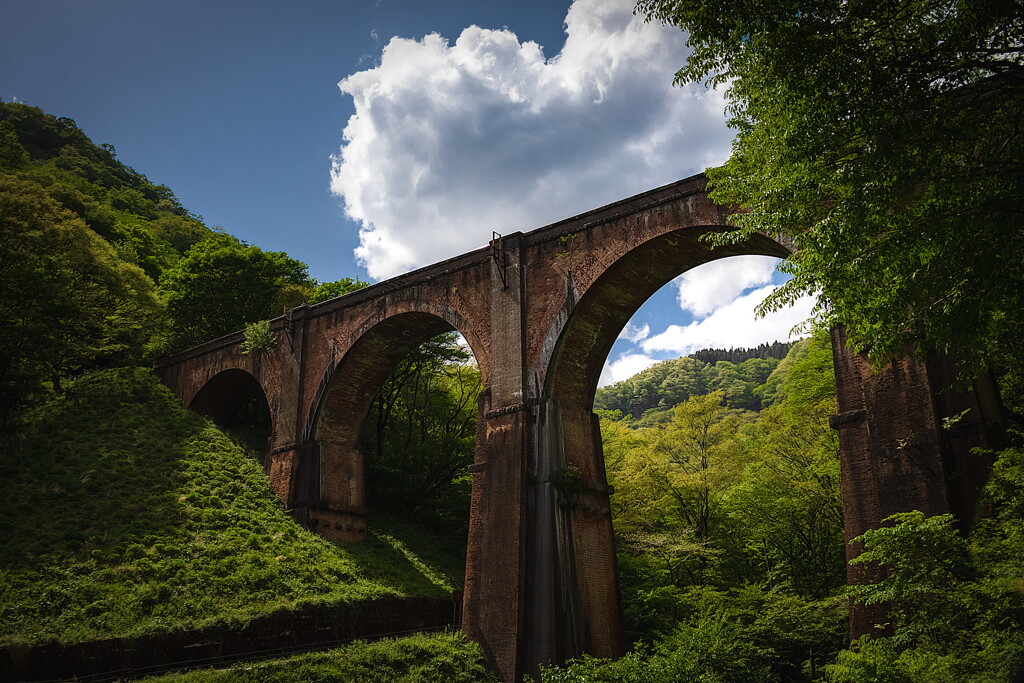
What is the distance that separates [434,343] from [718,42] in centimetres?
1847

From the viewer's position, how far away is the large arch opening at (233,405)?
22547mm

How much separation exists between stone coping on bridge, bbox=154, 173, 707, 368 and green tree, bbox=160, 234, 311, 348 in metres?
4.59

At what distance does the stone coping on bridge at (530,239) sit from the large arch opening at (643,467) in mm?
823

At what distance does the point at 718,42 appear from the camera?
6.91 metres

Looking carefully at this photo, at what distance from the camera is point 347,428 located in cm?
1900

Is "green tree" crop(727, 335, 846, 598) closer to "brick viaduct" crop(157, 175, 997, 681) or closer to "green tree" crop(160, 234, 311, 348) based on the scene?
"brick viaduct" crop(157, 175, 997, 681)

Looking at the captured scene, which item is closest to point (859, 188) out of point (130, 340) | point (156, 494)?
point (156, 494)

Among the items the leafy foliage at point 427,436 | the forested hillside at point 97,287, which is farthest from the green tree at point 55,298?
the leafy foliage at point 427,436

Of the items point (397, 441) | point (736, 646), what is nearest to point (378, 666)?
point (736, 646)

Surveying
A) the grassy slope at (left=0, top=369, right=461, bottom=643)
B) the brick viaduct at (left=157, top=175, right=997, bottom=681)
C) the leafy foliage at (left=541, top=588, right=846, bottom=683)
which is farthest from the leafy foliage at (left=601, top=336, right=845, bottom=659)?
the grassy slope at (left=0, top=369, right=461, bottom=643)

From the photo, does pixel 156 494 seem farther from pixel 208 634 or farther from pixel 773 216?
pixel 773 216

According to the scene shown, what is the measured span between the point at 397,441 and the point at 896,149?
20193 millimetres

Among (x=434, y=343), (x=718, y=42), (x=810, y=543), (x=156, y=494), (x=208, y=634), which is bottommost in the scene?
(x=208, y=634)

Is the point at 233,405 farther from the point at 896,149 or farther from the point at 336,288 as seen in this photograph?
the point at 896,149
